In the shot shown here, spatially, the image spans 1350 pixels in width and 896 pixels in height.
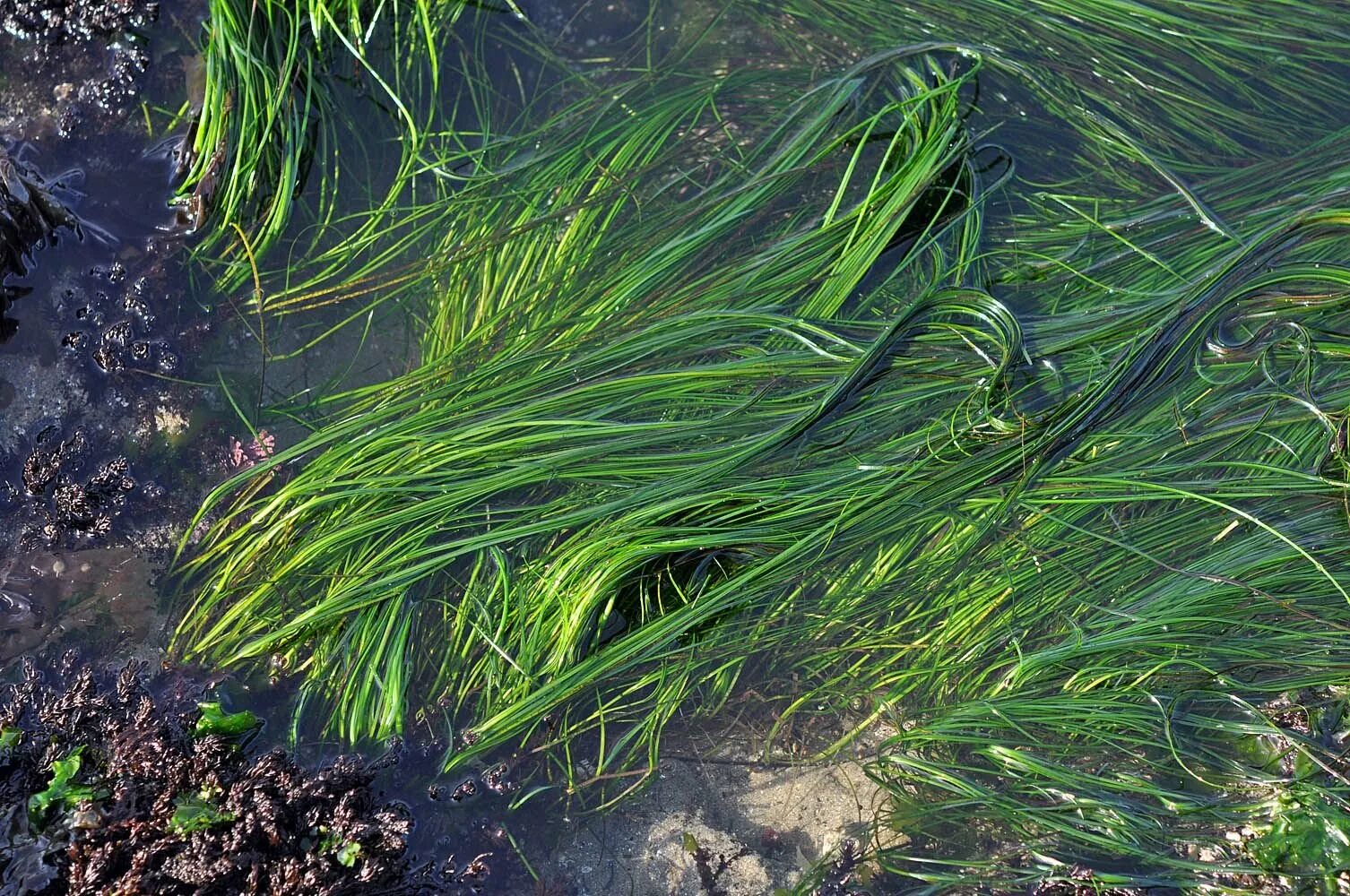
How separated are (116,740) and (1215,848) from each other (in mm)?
2786

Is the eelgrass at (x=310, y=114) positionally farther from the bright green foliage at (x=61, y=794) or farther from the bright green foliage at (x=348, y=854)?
the bright green foliage at (x=348, y=854)

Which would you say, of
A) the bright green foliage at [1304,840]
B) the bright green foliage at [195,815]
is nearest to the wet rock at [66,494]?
the bright green foliage at [195,815]

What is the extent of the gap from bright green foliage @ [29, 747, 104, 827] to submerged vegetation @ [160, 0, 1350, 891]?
41 cm

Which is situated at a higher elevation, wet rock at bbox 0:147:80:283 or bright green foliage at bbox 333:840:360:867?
wet rock at bbox 0:147:80:283

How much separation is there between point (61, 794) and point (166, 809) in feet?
0.86

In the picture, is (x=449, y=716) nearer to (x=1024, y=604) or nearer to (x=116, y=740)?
(x=116, y=740)

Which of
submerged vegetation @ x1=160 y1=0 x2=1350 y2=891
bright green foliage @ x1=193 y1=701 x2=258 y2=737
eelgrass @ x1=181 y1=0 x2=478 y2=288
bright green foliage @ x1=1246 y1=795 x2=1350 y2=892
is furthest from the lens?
eelgrass @ x1=181 y1=0 x2=478 y2=288

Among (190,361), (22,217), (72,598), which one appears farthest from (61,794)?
(22,217)

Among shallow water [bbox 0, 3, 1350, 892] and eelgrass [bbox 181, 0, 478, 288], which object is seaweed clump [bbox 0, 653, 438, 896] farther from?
eelgrass [bbox 181, 0, 478, 288]

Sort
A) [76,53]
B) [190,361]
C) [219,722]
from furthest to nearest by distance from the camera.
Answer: [76,53] → [190,361] → [219,722]

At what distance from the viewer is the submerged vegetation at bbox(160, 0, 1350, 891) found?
2.29 m

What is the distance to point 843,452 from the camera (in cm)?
242

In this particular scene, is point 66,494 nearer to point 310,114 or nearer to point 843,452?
point 310,114

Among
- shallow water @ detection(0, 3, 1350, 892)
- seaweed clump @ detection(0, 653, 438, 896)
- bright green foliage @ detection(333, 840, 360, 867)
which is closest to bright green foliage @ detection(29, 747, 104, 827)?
seaweed clump @ detection(0, 653, 438, 896)
